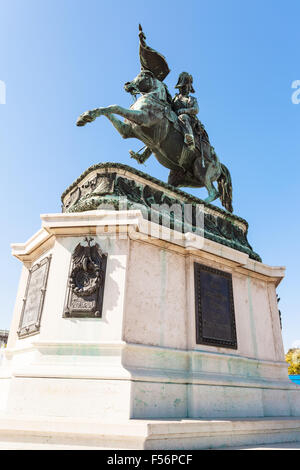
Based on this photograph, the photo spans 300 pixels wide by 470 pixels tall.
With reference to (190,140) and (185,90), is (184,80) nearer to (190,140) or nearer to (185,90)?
(185,90)

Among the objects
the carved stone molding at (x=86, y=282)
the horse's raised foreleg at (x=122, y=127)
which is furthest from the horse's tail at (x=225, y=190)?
the carved stone molding at (x=86, y=282)

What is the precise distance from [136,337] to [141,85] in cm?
755

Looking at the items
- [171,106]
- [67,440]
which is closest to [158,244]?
[67,440]

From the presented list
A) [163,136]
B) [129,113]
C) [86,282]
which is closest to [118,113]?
[129,113]

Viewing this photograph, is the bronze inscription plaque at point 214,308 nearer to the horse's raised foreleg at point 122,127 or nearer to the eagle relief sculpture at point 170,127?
the eagle relief sculpture at point 170,127

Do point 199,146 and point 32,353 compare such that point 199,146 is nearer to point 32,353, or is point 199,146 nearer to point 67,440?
point 32,353

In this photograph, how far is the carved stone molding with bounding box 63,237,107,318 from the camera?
575cm

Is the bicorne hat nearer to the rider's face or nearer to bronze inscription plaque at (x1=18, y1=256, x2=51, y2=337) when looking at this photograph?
the rider's face

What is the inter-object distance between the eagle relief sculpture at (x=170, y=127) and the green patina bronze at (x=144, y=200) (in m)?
1.39

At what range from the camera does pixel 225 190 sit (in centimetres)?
1148

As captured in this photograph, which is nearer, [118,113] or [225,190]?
[118,113]

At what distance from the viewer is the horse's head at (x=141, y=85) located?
9.73 meters

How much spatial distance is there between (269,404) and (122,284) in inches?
169

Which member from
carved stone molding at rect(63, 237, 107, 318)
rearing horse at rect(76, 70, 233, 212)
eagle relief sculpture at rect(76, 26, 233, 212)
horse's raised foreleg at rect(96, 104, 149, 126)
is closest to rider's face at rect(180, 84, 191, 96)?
eagle relief sculpture at rect(76, 26, 233, 212)
